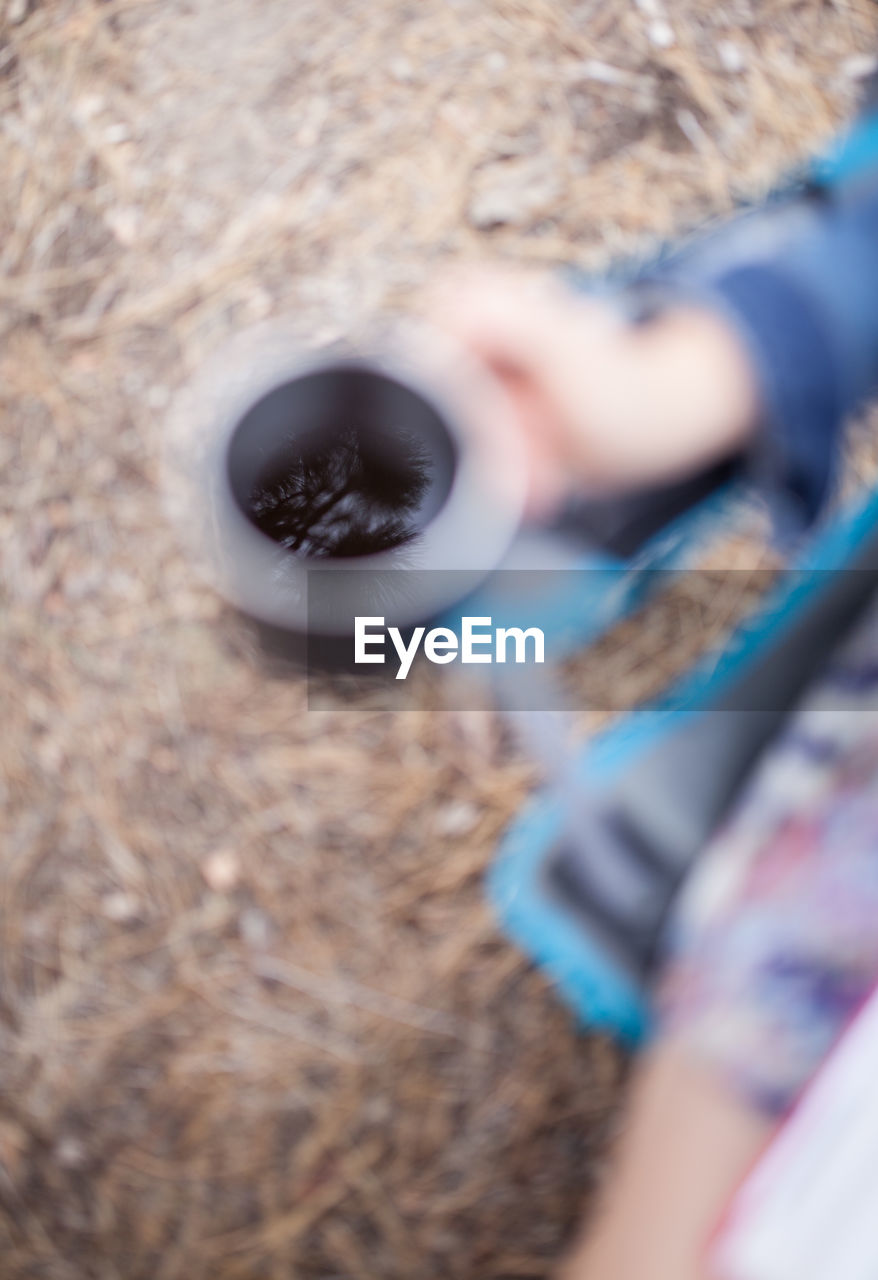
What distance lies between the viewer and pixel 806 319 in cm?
70

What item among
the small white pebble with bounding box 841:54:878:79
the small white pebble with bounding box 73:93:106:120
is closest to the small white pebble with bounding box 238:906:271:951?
the small white pebble with bounding box 73:93:106:120

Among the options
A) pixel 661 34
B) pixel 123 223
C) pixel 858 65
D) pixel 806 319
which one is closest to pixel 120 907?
pixel 123 223

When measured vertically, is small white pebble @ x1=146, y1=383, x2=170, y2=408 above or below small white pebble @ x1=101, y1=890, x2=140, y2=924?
above

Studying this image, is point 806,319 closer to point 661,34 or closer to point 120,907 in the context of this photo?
point 661,34

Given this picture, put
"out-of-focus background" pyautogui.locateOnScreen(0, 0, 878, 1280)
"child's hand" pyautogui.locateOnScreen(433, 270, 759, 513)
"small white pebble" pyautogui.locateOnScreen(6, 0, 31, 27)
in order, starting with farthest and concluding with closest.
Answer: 1. "small white pebble" pyautogui.locateOnScreen(6, 0, 31, 27)
2. "out-of-focus background" pyautogui.locateOnScreen(0, 0, 878, 1280)
3. "child's hand" pyautogui.locateOnScreen(433, 270, 759, 513)

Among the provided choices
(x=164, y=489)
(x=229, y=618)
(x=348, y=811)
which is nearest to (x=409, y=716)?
(x=348, y=811)

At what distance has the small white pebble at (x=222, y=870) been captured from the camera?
1169mm

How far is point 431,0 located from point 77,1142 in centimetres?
134

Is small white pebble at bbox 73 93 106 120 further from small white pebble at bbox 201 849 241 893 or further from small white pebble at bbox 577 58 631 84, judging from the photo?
small white pebble at bbox 201 849 241 893

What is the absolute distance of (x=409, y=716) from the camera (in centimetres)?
117

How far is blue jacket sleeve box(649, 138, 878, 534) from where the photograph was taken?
0.70 metres

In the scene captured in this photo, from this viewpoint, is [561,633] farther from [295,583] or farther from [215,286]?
[215,286]

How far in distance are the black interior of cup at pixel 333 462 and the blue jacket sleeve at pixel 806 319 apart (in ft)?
0.71

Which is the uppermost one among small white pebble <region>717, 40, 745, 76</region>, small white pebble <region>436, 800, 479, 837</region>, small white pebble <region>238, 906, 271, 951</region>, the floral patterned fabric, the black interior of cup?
small white pebble <region>717, 40, 745, 76</region>
